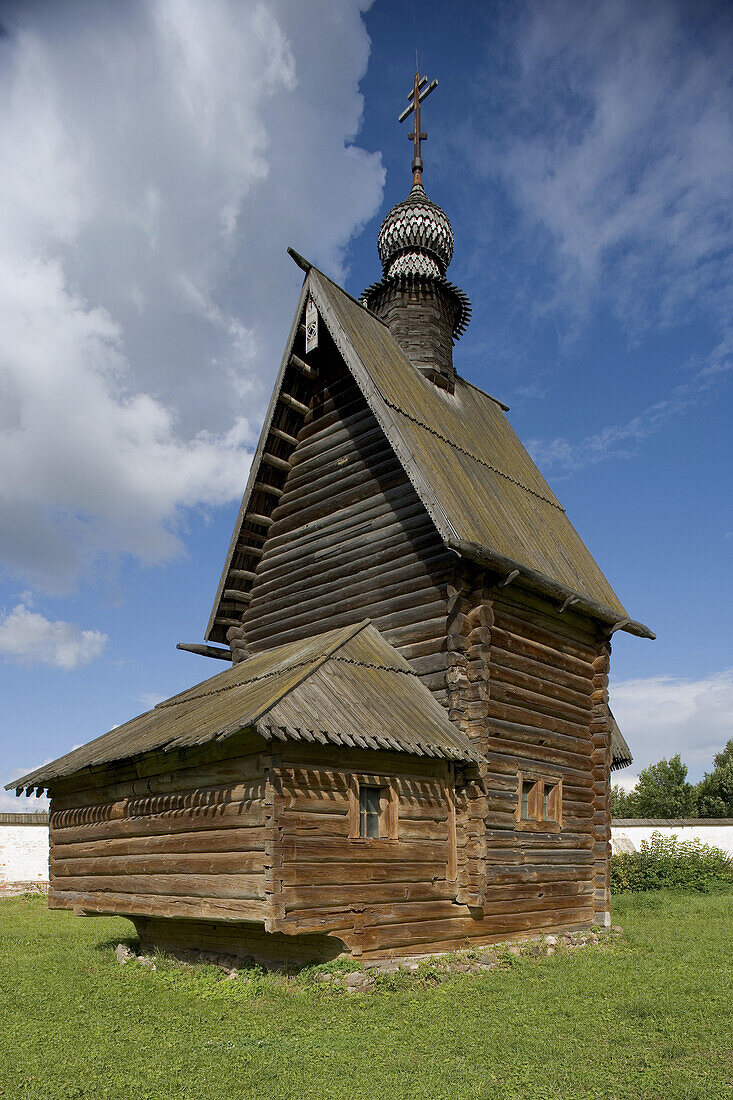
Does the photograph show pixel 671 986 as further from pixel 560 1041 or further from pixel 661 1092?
pixel 661 1092

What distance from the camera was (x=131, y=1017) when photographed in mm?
10531

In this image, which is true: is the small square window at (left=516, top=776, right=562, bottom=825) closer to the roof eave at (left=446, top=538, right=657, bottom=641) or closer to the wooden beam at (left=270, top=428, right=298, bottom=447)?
the roof eave at (left=446, top=538, right=657, bottom=641)

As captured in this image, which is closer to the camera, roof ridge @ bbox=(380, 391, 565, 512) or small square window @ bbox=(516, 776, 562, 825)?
small square window @ bbox=(516, 776, 562, 825)

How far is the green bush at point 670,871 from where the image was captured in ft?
82.6

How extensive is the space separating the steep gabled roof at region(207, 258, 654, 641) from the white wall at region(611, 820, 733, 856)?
50.7ft

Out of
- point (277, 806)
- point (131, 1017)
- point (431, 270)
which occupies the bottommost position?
point (131, 1017)

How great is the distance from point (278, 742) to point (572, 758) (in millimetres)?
7521

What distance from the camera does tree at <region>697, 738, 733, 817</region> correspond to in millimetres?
52406

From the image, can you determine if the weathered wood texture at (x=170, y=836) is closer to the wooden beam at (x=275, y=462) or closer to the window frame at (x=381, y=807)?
the window frame at (x=381, y=807)

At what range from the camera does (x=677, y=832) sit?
30.8m

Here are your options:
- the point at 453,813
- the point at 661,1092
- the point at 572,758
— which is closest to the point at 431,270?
the point at 572,758

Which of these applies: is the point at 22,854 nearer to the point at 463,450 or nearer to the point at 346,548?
the point at 346,548

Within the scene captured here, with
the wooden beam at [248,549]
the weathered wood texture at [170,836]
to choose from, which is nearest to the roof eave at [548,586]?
the weathered wood texture at [170,836]

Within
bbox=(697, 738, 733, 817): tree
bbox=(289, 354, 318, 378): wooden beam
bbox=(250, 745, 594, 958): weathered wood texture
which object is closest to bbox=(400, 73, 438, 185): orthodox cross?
bbox=(289, 354, 318, 378): wooden beam
